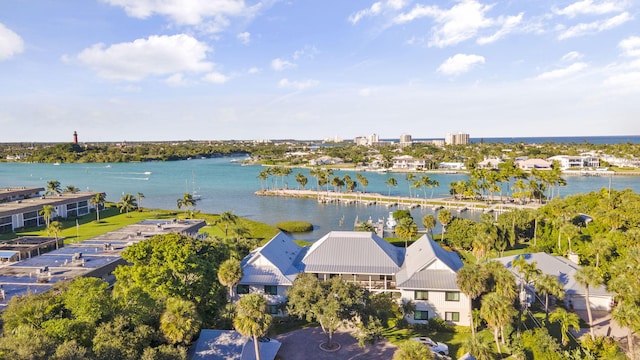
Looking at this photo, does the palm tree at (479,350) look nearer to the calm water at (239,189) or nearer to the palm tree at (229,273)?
the palm tree at (229,273)

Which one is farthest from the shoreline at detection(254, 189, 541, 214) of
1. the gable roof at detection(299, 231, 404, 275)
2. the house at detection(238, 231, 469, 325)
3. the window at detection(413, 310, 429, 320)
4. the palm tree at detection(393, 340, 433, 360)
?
the palm tree at detection(393, 340, 433, 360)

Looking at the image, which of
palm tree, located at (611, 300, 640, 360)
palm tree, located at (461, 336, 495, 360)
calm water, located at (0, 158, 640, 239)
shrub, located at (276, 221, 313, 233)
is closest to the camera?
palm tree, located at (461, 336, 495, 360)

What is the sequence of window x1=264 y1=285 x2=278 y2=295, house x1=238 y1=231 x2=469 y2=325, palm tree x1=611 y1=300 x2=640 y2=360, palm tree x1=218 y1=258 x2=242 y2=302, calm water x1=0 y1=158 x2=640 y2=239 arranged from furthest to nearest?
calm water x1=0 y1=158 x2=640 y2=239, window x1=264 y1=285 x2=278 y2=295, house x1=238 y1=231 x2=469 y2=325, palm tree x1=218 y1=258 x2=242 y2=302, palm tree x1=611 y1=300 x2=640 y2=360

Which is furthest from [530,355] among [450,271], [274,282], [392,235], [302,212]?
[302,212]

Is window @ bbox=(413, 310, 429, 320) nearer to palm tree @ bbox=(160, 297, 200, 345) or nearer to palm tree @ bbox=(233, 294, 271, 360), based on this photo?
palm tree @ bbox=(233, 294, 271, 360)

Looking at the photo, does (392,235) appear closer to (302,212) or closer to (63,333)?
(302,212)

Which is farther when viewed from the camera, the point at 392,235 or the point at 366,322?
the point at 392,235
